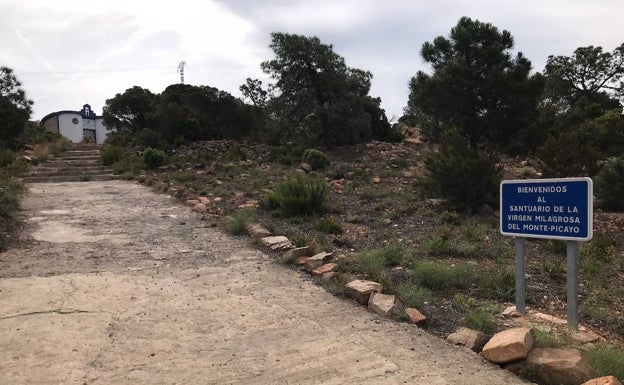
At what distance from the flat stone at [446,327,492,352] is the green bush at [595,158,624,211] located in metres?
9.41

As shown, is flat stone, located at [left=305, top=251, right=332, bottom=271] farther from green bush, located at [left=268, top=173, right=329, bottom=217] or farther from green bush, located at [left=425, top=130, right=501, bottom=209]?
green bush, located at [left=425, top=130, right=501, bottom=209]

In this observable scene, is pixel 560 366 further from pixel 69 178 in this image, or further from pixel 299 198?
pixel 69 178

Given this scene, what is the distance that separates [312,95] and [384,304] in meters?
19.2

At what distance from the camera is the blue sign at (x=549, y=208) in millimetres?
4195

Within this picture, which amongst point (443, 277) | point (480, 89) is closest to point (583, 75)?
point (480, 89)

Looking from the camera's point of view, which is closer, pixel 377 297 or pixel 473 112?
pixel 377 297

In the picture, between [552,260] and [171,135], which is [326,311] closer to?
[552,260]

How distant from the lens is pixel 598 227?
386 inches

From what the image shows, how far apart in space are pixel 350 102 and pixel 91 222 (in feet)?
50.5

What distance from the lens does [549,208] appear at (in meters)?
4.48

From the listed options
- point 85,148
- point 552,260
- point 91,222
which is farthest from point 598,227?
point 85,148

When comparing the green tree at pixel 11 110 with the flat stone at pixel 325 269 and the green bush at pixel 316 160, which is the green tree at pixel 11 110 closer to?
the green bush at pixel 316 160

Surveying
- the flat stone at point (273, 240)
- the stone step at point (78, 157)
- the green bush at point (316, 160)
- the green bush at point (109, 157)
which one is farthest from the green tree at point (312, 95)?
the flat stone at point (273, 240)

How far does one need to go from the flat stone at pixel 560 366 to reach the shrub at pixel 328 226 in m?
5.16
